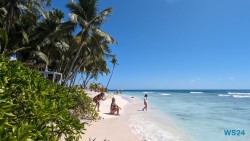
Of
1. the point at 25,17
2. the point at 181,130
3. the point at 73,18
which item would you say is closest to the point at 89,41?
the point at 73,18

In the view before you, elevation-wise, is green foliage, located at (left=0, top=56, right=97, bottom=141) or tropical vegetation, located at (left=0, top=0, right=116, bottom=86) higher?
tropical vegetation, located at (left=0, top=0, right=116, bottom=86)

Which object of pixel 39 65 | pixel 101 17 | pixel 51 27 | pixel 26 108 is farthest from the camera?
pixel 39 65

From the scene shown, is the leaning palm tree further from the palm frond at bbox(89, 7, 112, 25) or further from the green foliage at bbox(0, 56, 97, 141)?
the green foliage at bbox(0, 56, 97, 141)

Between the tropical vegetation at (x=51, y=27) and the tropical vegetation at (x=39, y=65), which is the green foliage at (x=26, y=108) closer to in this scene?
the tropical vegetation at (x=39, y=65)

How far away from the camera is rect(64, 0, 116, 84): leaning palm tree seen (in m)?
17.2

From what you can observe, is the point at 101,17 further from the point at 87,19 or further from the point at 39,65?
the point at 39,65

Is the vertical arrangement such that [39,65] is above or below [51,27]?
below

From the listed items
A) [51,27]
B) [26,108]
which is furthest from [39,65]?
[26,108]

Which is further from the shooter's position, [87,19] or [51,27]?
[51,27]

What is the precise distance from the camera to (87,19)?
18.4 m

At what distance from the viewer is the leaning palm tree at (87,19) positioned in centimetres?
1722

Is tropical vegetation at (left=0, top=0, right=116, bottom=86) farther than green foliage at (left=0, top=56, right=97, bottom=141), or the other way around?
tropical vegetation at (left=0, top=0, right=116, bottom=86)

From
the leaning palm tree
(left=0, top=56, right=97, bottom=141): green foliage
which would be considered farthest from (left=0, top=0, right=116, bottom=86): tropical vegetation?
(left=0, top=56, right=97, bottom=141): green foliage

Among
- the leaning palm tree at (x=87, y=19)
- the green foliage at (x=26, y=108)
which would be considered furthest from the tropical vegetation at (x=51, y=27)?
the green foliage at (x=26, y=108)
